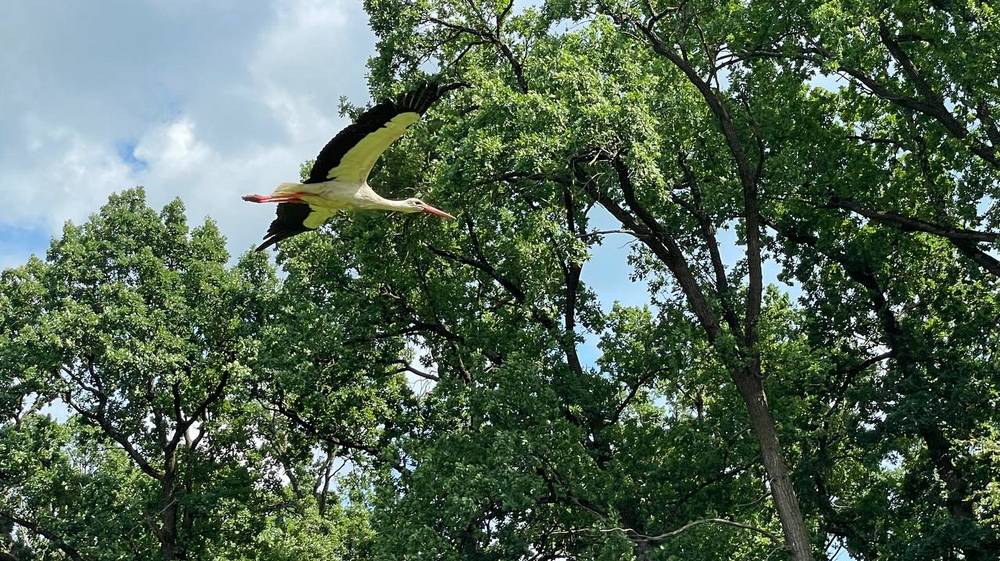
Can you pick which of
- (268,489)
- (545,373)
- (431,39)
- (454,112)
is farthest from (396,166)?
(268,489)

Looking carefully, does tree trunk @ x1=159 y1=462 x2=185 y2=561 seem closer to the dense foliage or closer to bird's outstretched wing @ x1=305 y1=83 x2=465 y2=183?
the dense foliage

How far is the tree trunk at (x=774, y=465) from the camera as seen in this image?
13484mm

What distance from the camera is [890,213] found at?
51.1ft

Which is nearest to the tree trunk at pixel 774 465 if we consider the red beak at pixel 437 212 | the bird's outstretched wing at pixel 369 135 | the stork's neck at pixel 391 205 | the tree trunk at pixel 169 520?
the red beak at pixel 437 212

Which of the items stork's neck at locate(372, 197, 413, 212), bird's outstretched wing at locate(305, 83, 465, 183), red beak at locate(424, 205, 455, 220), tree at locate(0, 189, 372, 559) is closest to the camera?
bird's outstretched wing at locate(305, 83, 465, 183)

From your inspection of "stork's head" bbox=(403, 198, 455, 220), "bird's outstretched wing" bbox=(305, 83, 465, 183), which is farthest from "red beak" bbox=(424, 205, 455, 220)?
"bird's outstretched wing" bbox=(305, 83, 465, 183)

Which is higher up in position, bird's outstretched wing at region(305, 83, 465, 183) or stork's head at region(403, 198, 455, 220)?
stork's head at region(403, 198, 455, 220)

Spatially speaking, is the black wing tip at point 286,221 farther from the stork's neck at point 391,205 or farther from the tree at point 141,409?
the tree at point 141,409

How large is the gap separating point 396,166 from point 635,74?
4186 millimetres

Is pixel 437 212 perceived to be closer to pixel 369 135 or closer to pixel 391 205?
pixel 391 205

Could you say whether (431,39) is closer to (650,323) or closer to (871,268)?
(650,323)

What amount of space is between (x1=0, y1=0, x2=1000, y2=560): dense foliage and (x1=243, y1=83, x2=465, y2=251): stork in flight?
1515 mm

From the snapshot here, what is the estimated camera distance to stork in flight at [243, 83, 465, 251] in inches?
420

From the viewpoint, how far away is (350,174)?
11.8 m
